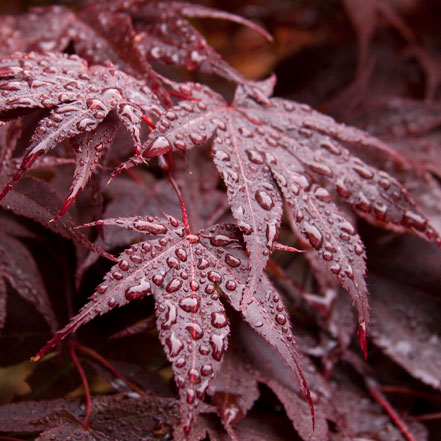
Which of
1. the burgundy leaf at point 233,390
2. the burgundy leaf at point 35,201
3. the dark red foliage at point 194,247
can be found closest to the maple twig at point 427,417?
the dark red foliage at point 194,247

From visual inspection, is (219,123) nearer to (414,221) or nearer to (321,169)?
(321,169)

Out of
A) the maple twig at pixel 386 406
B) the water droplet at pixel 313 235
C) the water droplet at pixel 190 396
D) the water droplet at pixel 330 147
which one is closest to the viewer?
the water droplet at pixel 190 396

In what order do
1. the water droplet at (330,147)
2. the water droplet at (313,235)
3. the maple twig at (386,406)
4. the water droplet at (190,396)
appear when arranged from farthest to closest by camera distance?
the maple twig at (386,406) < the water droplet at (330,147) < the water droplet at (313,235) < the water droplet at (190,396)

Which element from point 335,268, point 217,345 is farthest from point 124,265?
point 335,268

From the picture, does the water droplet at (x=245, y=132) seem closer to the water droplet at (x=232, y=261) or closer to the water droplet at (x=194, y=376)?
the water droplet at (x=232, y=261)

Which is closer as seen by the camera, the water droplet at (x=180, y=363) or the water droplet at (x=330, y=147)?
the water droplet at (x=180, y=363)

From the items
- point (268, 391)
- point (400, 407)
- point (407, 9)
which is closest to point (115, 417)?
point (268, 391)

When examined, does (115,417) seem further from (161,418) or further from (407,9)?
(407,9)

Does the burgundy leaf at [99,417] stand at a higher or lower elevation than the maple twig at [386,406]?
lower
